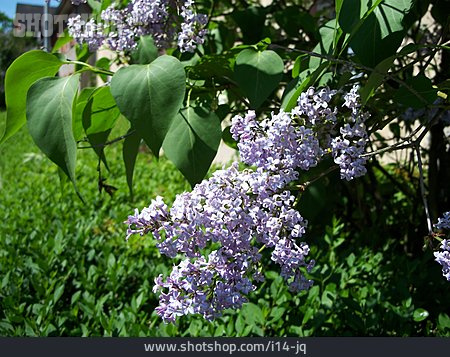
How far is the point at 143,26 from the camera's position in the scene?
1353 millimetres

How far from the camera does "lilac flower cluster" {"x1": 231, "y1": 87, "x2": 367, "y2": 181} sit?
0.88m

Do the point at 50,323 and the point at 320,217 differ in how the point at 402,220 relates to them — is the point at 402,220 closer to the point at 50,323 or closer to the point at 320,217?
the point at 320,217

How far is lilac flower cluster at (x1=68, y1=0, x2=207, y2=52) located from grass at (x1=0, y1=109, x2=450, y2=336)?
17.1 inches

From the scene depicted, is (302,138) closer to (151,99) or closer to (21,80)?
(151,99)

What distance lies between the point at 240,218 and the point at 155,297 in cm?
150

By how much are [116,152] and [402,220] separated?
497 cm

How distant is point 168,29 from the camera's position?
1419 millimetres

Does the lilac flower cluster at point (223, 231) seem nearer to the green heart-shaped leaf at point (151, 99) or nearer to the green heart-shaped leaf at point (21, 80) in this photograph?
the green heart-shaped leaf at point (151, 99)

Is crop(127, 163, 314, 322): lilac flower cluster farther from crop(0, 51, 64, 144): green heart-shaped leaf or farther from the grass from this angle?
the grass
